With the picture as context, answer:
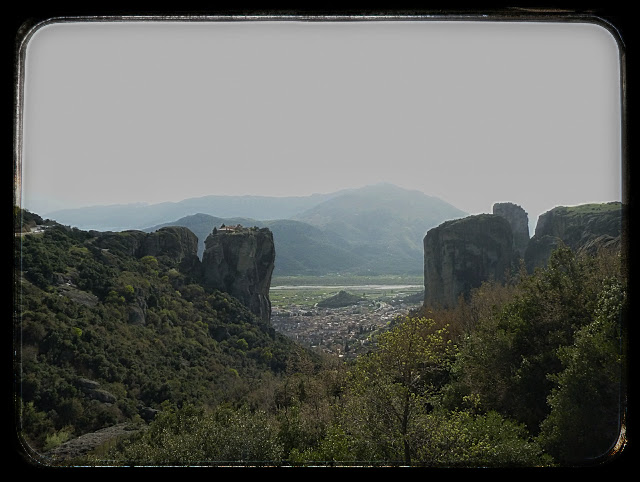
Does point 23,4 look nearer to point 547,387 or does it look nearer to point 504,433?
point 504,433

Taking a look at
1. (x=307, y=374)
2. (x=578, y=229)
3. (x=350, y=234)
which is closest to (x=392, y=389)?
(x=578, y=229)

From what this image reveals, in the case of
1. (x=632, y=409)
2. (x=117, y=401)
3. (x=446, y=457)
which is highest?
(x=632, y=409)

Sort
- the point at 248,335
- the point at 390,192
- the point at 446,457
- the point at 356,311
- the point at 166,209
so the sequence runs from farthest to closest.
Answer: the point at 248,335 < the point at 356,311 < the point at 390,192 < the point at 166,209 < the point at 446,457

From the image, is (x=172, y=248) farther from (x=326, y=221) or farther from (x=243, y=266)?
(x=326, y=221)

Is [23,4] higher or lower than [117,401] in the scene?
higher

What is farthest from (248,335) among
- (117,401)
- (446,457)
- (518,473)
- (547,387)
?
(518,473)

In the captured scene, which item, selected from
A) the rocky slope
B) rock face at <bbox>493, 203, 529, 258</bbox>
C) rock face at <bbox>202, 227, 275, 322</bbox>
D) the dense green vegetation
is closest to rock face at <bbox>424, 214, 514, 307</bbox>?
the rocky slope

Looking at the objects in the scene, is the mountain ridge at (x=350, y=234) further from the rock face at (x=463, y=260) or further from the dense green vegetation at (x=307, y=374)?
the rock face at (x=463, y=260)
